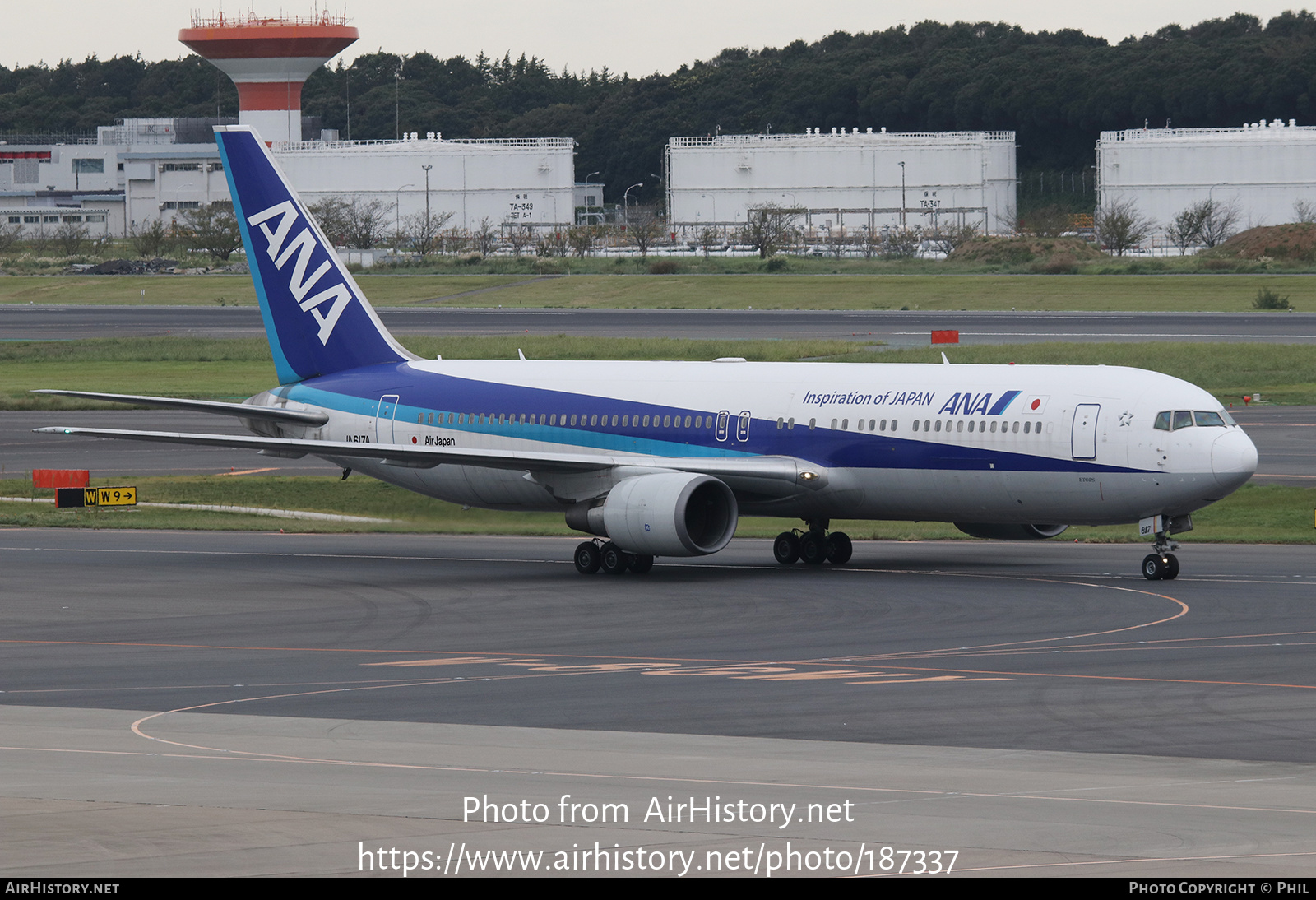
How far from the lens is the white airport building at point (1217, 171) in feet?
620

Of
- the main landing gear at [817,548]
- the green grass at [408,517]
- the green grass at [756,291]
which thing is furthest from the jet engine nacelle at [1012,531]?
the green grass at [756,291]

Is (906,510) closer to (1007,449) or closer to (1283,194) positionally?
(1007,449)

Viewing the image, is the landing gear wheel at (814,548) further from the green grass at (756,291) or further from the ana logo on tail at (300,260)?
the green grass at (756,291)

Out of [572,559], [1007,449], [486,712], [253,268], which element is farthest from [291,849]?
[253,268]

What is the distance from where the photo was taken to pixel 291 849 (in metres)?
14.3

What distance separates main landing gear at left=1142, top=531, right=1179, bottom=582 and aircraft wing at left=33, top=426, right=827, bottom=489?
22.7 ft

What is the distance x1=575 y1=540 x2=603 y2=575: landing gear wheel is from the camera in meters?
38.2

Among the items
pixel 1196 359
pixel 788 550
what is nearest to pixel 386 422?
pixel 788 550

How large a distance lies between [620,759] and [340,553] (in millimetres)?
24556

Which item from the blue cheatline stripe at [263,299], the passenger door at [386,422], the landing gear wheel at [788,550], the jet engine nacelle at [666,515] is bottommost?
the landing gear wheel at [788,550]

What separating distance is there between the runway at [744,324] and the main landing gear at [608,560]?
54.1m

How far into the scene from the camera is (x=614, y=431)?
4050cm

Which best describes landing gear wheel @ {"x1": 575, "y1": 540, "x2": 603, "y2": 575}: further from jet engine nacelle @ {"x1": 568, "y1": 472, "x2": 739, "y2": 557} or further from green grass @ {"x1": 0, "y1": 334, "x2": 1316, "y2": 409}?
green grass @ {"x1": 0, "y1": 334, "x2": 1316, "y2": 409}

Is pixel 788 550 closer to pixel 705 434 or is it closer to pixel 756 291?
pixel 705 434
